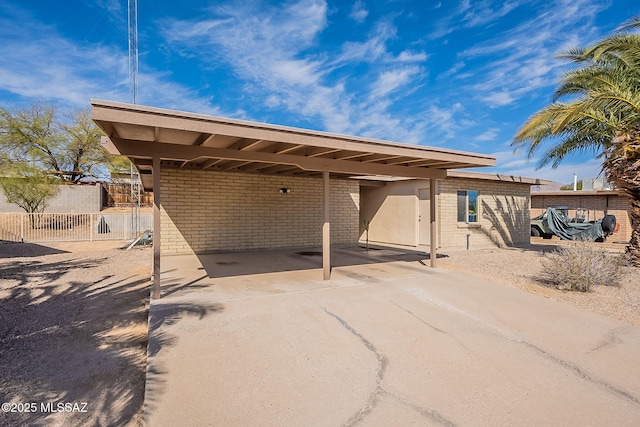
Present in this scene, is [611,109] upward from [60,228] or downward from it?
upward

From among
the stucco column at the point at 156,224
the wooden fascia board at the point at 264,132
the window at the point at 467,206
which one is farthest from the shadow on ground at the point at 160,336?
the window at the point at 467,206

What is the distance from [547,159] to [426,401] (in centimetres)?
1188

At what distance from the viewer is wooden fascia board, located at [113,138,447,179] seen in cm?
549

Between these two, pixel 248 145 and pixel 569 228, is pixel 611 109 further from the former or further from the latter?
pixel 569 228

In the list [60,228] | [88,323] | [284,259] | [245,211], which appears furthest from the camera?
[60,228]

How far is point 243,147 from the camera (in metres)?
6.29

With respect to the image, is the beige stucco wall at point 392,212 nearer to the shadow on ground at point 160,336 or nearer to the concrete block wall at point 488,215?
the concrete block wall at point 488,215

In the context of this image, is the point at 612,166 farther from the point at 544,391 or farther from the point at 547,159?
the point at 544,391

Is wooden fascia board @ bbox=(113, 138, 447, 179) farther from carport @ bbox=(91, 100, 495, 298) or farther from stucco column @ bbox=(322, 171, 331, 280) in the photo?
stucco column @ bbox=(322, 171, 331, 280)

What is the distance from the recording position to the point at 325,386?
3357mm

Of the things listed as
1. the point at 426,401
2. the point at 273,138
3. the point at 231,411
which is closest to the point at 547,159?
the point at 273,138

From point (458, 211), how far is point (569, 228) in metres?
8.41

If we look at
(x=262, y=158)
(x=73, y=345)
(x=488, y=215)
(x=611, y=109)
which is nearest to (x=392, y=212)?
(x=488, y=215)

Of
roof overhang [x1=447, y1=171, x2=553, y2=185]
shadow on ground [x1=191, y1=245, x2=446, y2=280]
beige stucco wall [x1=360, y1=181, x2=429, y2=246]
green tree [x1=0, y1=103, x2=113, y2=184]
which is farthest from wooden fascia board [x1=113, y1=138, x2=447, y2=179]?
green tree [x1=0, y1=103, x2=113, y2=184]
